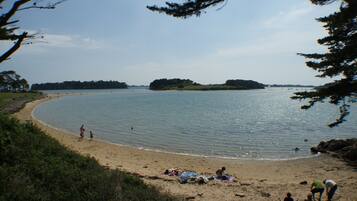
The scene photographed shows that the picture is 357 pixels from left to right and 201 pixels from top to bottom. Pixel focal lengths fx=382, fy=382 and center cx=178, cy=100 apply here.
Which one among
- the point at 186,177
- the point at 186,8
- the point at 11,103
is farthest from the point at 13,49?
the point at 11,103

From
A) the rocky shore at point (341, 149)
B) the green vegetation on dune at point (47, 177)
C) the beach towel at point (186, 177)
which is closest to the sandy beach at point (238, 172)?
the beach towel at point (186, 177)

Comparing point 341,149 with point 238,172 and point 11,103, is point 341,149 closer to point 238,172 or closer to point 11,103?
point 238,172

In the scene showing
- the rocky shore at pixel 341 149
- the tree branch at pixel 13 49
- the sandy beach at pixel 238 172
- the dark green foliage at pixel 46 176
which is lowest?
the sandy beach at pixel 238 172

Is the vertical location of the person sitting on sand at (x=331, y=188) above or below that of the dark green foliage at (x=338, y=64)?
below

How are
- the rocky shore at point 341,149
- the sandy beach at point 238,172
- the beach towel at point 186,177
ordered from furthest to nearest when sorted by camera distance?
1. the rocky shore at point 341,149
2. the beach towel at point 186,177
3. the sandy beach at point 238,172

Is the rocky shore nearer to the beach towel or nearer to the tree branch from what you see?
the beach towel

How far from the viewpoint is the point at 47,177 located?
9.44 meters

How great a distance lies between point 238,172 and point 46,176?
59.7 ft

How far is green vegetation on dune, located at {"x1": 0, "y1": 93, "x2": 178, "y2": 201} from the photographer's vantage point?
8.29m

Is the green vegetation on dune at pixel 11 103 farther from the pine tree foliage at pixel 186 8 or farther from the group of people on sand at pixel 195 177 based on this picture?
the pine tree foliage at pixel 186 8

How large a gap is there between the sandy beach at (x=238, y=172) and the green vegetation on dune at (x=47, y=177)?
468cm

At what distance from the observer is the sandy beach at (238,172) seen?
18.7m

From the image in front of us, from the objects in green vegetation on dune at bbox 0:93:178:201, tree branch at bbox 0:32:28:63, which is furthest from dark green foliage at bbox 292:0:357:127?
tree branch at bbox 0:32:28:63

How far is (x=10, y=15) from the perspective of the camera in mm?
3807
